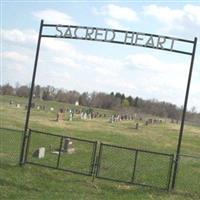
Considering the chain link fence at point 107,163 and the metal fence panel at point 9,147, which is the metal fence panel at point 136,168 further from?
the metal fence panel at point 9,147

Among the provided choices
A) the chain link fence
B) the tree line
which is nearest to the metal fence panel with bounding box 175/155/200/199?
the chain link fence

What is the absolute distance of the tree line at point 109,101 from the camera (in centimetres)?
13925

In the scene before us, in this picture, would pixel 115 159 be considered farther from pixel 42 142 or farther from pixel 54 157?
pixel 42 142

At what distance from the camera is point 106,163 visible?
69.8 feet

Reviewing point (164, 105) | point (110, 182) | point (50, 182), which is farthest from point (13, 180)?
point (164, 105)

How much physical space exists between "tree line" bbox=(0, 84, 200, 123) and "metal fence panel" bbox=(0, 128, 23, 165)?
331 ft

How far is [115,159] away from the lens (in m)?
23.2

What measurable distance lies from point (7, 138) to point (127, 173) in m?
10.4

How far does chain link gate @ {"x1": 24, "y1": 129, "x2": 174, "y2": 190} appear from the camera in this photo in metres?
16.3

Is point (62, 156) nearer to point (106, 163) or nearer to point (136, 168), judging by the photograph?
point (106, 163)

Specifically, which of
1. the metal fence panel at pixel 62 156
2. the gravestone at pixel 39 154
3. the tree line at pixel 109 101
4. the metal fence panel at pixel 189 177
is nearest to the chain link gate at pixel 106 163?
the metal fence panel at pixel 62 156

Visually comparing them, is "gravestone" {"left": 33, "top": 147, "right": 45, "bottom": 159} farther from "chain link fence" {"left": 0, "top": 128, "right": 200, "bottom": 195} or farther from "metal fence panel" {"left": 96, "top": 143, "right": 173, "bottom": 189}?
"metal fence panel" {"left": 96, "top": 143, "right": 173, "bottom": 189}

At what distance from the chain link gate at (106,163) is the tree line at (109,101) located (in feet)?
344

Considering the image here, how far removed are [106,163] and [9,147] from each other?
515 cm
